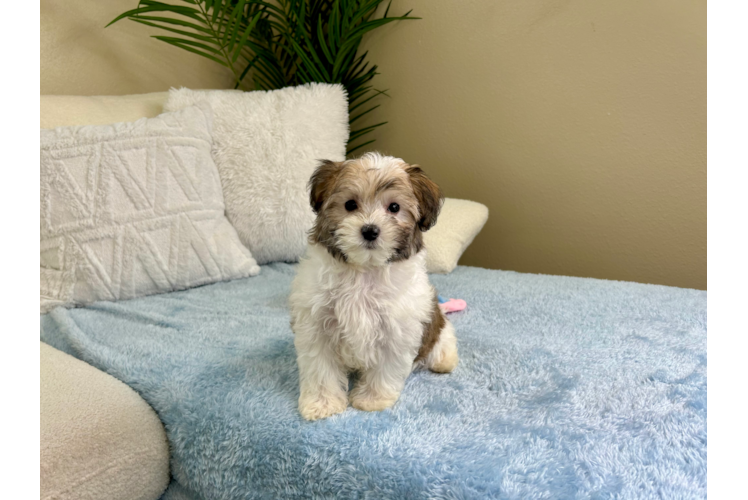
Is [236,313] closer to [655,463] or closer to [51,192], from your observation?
[51,192]

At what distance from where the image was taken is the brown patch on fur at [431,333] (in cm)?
127

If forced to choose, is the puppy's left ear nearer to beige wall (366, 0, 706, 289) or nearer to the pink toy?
the pink toy

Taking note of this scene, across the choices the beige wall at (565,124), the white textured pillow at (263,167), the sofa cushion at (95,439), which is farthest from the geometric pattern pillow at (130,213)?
the beige wall at (565,124)

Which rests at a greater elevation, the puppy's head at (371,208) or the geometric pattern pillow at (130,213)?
the puppy's head at (371,208)

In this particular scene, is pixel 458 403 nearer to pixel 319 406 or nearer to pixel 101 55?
pixel 319 406

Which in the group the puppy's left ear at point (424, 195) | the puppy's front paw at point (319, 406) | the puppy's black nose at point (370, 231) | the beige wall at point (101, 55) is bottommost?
the puppy's front paw at point (319, 406)

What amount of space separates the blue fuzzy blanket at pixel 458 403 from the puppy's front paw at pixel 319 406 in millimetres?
19

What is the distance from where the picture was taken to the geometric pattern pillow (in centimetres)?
180

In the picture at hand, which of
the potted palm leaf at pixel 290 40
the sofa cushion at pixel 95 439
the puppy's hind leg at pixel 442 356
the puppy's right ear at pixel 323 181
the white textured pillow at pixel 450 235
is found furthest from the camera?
the potted palm leaf at pixel 290 40

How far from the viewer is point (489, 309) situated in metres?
1.84

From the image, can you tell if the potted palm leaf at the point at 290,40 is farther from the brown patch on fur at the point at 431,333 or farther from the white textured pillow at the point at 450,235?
the brown patch on fur at the point at 431,333

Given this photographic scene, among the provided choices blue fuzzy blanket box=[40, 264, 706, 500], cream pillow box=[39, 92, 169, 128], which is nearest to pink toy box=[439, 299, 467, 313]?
blue fuzzy blanket box=[40, 264, 706, 500]

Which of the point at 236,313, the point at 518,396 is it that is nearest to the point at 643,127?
the point at 518,396

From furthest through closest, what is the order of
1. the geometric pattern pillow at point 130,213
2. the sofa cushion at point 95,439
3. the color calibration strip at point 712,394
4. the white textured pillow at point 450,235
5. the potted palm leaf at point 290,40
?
the potted palm leaf at point 290,40, the white textured pillow at point 450,235, the geometric pattern pillow at point 130,213, the sofa cushion at point 95,439, the color calibration strip at point 712,394
